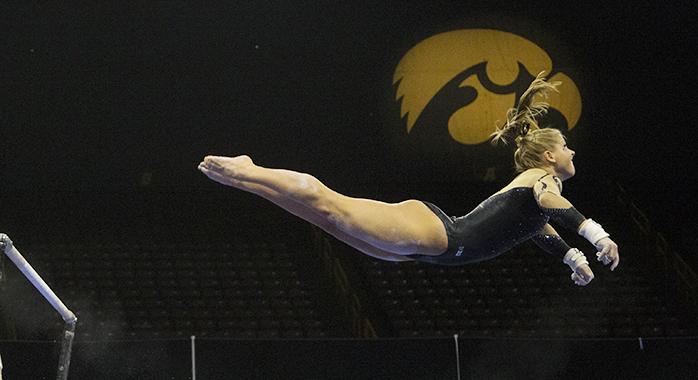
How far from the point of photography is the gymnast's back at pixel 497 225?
4.99 meters

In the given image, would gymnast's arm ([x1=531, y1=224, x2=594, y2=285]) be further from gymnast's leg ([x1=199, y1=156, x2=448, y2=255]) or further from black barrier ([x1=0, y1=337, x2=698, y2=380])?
black barrier ([x1=0, y1=337, x2=698, y2=380])

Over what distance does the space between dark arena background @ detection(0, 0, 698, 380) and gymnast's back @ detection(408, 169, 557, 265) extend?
7.03m

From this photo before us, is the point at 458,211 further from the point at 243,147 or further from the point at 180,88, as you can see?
the point at 180,88

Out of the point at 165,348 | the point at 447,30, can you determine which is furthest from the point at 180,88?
the point at 165,348

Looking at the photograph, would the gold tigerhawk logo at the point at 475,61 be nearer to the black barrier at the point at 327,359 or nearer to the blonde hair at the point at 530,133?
the black barrier at the point at 327,359

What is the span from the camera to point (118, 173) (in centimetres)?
1450

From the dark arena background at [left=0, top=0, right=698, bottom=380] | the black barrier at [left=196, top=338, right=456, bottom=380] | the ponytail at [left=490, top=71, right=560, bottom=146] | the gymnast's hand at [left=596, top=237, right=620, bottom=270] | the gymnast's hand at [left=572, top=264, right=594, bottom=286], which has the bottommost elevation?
the gymnast's hand at [left=596, top=237, right=620, bottom=270]

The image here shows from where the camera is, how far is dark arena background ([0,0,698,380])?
1267 centimetres

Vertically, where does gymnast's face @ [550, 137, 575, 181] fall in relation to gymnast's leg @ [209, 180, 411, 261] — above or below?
above

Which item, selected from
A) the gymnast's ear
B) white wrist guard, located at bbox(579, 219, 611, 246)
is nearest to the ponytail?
the gymnast's ear

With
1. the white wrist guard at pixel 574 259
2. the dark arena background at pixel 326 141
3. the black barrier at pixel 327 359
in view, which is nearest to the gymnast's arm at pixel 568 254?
the white wrist guard at pixel 574 259

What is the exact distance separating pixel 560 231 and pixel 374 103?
341 centimetres

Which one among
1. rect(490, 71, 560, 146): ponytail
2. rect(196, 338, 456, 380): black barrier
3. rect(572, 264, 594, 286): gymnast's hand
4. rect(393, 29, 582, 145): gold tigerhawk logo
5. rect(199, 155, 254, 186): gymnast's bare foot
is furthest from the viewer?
rect(393, 29, 582, 145): gold tigerhawk logo

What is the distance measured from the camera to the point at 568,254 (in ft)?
16.2
